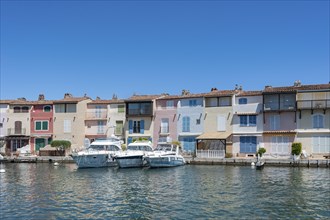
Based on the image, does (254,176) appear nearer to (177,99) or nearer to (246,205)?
(246,205)

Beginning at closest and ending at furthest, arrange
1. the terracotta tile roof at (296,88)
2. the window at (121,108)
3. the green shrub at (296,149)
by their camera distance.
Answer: the green shrub at (296,149) < the terracotta tile roof at (296,88) < the window at (121,108)

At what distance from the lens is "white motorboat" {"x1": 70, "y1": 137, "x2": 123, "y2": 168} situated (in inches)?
1831

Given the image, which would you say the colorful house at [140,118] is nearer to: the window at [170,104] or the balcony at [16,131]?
the window at [170,104]

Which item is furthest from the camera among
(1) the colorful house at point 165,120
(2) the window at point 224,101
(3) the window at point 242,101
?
(1) the colorful house at point 165,120

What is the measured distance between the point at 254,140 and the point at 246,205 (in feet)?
98.3

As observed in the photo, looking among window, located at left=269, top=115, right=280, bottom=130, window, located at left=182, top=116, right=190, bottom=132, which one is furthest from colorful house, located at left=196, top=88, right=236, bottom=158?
window, located at left=269, top=115, right=280, bottom=130

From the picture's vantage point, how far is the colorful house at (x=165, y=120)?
58.5 m

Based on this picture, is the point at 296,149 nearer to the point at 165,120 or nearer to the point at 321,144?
the point at 321,144

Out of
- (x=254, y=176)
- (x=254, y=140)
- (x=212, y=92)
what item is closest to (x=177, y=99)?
(x=212, y=92)

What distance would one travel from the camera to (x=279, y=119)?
169 feet

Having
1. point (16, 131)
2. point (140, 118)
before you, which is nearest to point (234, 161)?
point (140, 118)

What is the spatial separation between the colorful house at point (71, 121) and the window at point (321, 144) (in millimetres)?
33980

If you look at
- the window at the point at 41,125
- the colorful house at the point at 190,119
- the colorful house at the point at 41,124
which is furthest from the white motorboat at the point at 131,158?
the window at the point at 41,125

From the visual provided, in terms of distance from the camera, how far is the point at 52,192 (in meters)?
28.4
